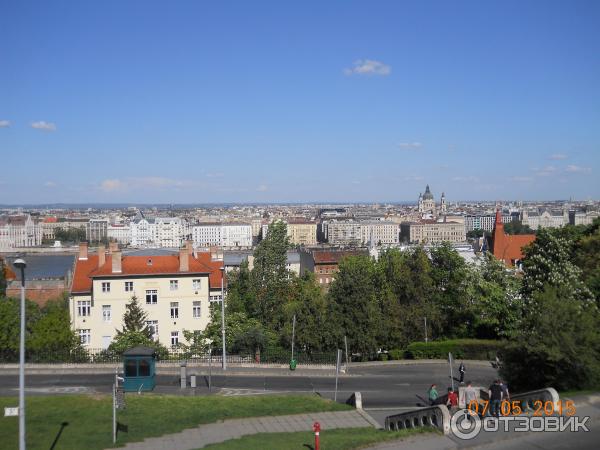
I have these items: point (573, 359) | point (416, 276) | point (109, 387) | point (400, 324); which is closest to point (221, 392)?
point (109, 387)

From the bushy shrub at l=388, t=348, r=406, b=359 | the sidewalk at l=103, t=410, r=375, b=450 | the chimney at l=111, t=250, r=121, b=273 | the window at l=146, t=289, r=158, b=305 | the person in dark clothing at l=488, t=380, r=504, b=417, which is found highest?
the chimney at l=111, t=250, r=121, b=273

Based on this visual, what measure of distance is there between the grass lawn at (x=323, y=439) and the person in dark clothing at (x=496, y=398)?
1.82 m

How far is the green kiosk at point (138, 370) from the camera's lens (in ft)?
76.2

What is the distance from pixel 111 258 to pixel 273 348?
13436mm

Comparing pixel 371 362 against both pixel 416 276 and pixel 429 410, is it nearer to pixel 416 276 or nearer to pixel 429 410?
pixel 416 276

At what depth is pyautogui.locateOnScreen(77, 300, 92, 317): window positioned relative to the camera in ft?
130

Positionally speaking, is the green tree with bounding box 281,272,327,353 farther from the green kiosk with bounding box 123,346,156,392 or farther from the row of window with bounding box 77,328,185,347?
the green kiosk with bounding box 123,346,156,392

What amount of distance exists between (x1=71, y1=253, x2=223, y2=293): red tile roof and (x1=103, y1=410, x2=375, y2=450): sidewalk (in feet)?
71.2

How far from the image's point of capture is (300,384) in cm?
2605

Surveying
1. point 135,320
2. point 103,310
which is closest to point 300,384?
point 135,320

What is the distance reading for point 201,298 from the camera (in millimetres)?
40719

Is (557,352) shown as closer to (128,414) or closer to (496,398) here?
(496,398)

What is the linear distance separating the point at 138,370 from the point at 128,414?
3.90m

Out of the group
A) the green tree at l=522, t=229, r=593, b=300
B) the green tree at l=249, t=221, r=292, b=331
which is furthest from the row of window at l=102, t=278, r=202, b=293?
the green tree at l=522, t=229, r=593, b=300
